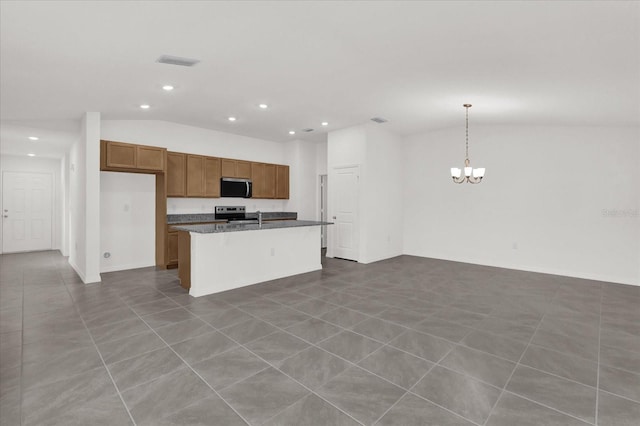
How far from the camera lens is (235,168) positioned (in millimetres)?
7258

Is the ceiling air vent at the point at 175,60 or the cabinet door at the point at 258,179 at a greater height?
the ceiling air vent at the point at 175,60

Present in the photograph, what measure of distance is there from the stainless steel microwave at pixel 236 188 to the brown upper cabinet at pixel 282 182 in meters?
0.86

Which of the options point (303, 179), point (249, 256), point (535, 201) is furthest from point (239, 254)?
point (535, 201)

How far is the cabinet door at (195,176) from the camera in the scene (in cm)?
646

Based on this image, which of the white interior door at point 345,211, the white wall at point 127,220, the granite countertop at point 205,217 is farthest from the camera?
the white interior door at point 345,211

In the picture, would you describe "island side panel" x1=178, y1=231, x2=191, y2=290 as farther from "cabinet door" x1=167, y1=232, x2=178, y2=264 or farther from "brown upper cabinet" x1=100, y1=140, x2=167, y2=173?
"brown upper cabinet" x1=100, y1=140, x2=167, y2=173

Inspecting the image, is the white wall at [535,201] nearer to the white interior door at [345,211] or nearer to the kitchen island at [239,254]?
the white interior door at [345,211]

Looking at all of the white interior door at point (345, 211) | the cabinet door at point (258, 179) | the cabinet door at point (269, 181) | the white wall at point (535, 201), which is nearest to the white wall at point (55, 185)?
the cabinet door at point (258, 179)

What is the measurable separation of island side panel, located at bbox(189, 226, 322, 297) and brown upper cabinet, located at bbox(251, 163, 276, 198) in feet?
7.67

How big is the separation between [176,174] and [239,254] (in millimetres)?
2553

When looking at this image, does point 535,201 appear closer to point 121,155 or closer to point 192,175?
point 192,175

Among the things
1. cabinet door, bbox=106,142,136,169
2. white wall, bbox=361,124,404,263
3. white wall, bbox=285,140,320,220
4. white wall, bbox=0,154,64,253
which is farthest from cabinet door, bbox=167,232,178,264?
white wall, bbox=0,154,64,253

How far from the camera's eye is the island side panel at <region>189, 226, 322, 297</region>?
14.4 feet

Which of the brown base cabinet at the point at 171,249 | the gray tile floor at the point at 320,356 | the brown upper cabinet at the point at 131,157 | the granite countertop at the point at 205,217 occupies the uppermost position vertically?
the brown upper cabinet at the point at 131,157
